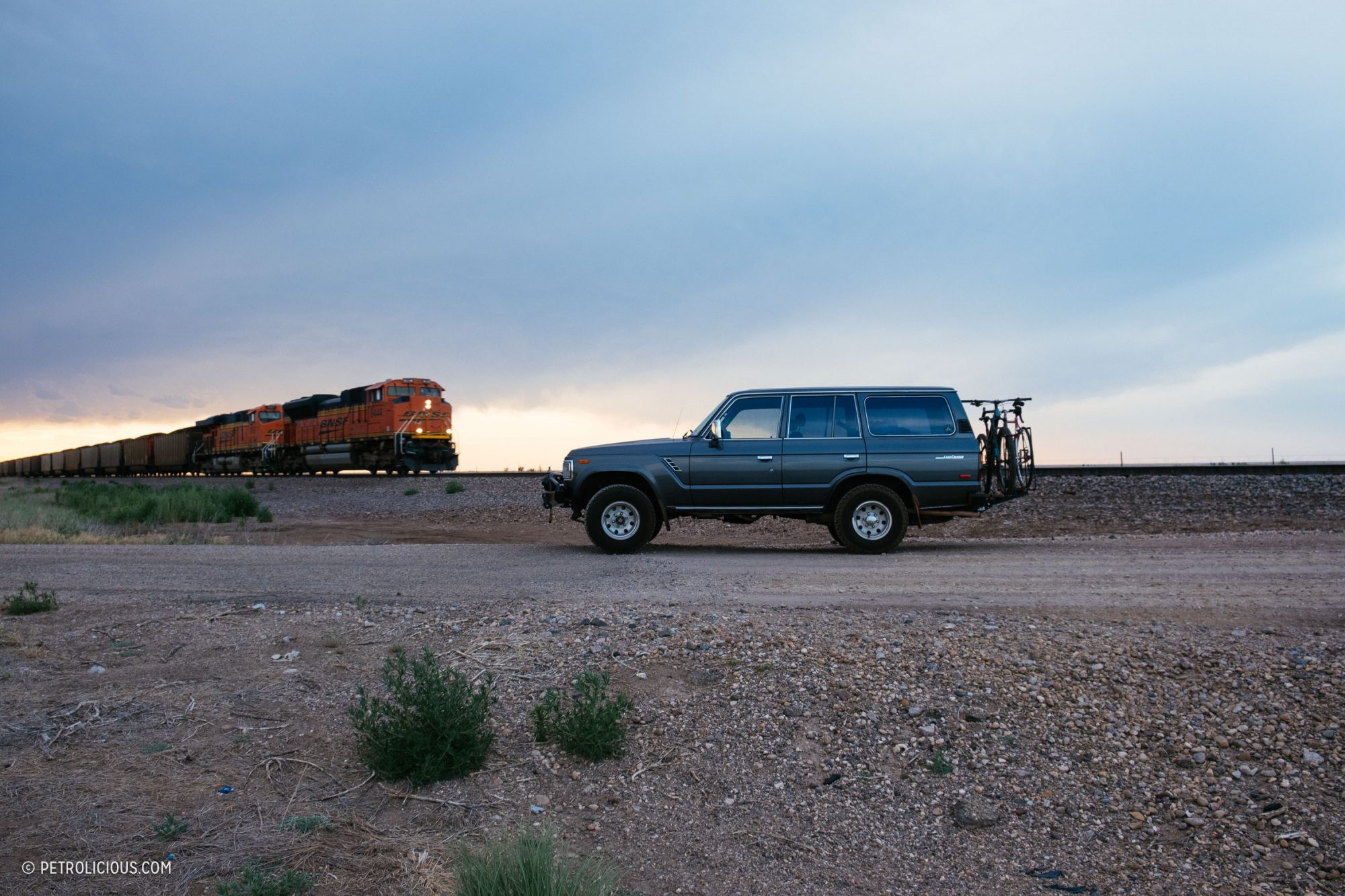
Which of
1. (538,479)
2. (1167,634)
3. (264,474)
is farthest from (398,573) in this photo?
(264,474)

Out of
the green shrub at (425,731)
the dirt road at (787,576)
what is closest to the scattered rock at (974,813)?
the green shrub at (425,731)

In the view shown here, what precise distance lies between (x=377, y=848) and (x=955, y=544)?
36.3 feet

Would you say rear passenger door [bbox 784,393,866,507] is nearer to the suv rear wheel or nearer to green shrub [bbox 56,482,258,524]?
the suv rear wheel

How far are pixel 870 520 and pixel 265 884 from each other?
9.84 metres

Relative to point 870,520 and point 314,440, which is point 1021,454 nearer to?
point 870,520

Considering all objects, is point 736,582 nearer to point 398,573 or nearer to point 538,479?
point 398,573

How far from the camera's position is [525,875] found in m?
4.00

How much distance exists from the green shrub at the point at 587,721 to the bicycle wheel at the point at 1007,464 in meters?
9.02

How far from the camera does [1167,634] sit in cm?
736

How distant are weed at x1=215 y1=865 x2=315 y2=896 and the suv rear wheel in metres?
8.45

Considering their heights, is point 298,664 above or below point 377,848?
above

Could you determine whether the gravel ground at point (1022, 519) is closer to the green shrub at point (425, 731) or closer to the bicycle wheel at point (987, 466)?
the bicycle wheel at point (987, 466)

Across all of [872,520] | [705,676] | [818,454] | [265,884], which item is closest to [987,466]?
[872,520]

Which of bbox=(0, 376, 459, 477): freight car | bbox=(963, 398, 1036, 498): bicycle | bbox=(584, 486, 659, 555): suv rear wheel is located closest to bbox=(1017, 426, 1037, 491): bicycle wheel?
bbox=(963, 398, 1036, 498): bicycle
